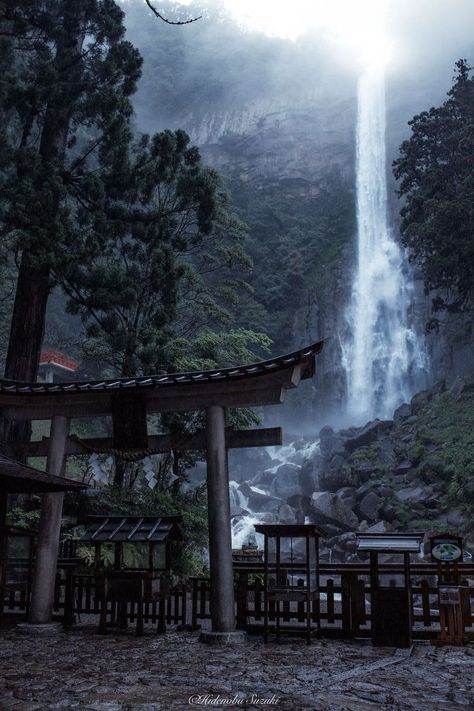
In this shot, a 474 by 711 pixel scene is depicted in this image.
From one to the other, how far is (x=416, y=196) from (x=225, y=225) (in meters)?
9.45

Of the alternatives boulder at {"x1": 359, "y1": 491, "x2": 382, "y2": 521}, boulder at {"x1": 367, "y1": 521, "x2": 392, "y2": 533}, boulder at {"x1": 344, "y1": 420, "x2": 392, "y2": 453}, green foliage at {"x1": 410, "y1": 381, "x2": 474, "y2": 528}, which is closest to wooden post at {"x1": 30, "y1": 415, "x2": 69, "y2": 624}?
boulder at {"x1": 367, "y1": 521, "x2": 392, "y2": 533}

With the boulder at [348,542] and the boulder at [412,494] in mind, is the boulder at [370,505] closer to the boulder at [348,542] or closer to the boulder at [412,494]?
the boulder at [412,494]

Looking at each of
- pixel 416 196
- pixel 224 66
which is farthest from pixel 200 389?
→ pixel 224 66

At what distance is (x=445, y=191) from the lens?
25.8 metres

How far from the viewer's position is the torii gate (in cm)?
790

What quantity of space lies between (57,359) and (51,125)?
73.3 ft

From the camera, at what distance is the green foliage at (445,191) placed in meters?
24.4

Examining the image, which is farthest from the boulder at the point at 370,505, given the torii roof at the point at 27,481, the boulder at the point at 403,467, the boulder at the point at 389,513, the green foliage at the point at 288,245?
the green foliage at the point at 288,245

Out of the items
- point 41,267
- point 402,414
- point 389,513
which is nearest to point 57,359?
point 389,513

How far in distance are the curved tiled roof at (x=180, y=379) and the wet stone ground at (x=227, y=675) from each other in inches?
131

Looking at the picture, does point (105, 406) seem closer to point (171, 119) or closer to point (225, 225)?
point (225, 225)

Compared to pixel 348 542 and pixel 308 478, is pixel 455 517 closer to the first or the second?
pixel 348 542

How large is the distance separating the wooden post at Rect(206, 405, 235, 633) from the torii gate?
12 mm

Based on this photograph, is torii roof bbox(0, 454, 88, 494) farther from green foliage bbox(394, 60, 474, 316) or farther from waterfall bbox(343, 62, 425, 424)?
waterfall bbox(343, 62, 425, 424)
